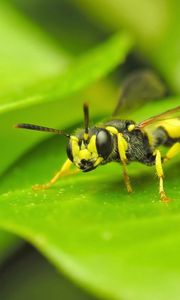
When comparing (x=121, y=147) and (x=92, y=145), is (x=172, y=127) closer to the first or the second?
(x=121, y=147)

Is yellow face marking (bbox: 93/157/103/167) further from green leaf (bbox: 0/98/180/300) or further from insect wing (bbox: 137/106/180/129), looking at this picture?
insect wing (bbox: 137/106/180/129)

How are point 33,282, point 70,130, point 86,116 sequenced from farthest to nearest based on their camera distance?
point 33,282, point 70,130, point 86,116

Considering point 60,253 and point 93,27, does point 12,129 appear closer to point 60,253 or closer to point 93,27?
point 60,253

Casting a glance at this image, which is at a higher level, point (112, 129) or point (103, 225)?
point (112, 129)

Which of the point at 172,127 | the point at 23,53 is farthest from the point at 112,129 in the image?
the point at 23,53

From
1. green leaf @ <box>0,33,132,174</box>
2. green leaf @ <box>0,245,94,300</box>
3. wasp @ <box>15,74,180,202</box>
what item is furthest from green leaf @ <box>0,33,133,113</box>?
green leaf @ <box>0,245,94,300</box>

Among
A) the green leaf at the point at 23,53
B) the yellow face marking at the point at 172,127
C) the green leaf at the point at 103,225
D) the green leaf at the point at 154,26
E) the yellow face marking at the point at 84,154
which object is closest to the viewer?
the green leaf at the point at 103,225

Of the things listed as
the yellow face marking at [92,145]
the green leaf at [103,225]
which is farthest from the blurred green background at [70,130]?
the yellow face marking at [92,145]

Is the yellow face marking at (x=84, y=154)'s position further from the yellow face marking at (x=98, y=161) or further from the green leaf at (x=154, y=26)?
the green leaf at (x=154, y=26)
